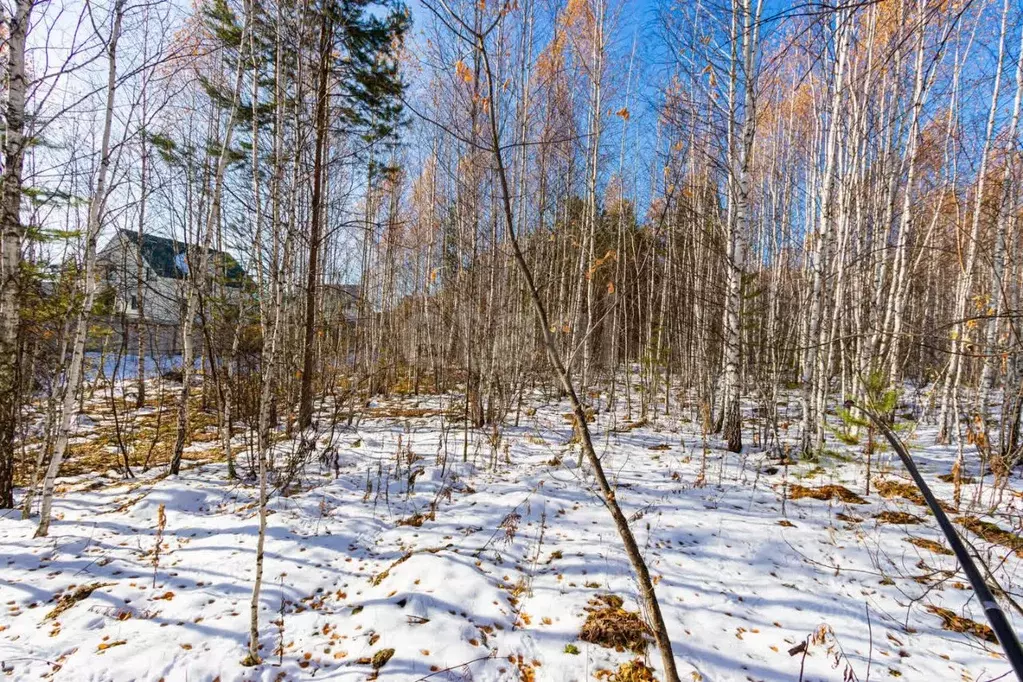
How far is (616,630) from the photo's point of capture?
2.46m

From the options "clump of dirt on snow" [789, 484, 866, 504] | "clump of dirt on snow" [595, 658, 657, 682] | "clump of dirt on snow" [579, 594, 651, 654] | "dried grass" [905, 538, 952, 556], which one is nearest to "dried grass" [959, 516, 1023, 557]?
"dried grass" [905, 538, 952, 556]

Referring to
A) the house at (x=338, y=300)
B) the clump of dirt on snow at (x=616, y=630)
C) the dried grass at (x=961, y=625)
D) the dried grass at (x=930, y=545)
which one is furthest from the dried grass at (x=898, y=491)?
the house at (x=338, y=300)

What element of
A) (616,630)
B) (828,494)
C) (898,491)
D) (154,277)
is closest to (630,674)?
(616,630)

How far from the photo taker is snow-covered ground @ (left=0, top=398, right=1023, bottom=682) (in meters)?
2.31

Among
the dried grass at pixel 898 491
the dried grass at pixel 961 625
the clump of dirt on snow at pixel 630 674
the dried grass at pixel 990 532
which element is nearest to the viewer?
the clump of dirt on snow at pixel 630 674

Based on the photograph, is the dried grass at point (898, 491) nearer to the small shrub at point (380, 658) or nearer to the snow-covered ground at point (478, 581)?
the snow-covered ground at point (478, 581)

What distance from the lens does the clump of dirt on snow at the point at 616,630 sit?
94.2 inches

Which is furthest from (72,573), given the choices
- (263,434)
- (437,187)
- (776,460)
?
(437,187)

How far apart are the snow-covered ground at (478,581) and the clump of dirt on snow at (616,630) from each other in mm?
56

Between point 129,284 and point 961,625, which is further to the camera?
point 129,284

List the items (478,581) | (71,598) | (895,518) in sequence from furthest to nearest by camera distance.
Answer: (895,518)
(478,581)
(71,598)

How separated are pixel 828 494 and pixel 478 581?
3.67 meters

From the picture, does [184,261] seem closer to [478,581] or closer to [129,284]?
[478,581]

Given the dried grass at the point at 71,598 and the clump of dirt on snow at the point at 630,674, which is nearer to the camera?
the clump of dirt on snow at the point at 630,674
